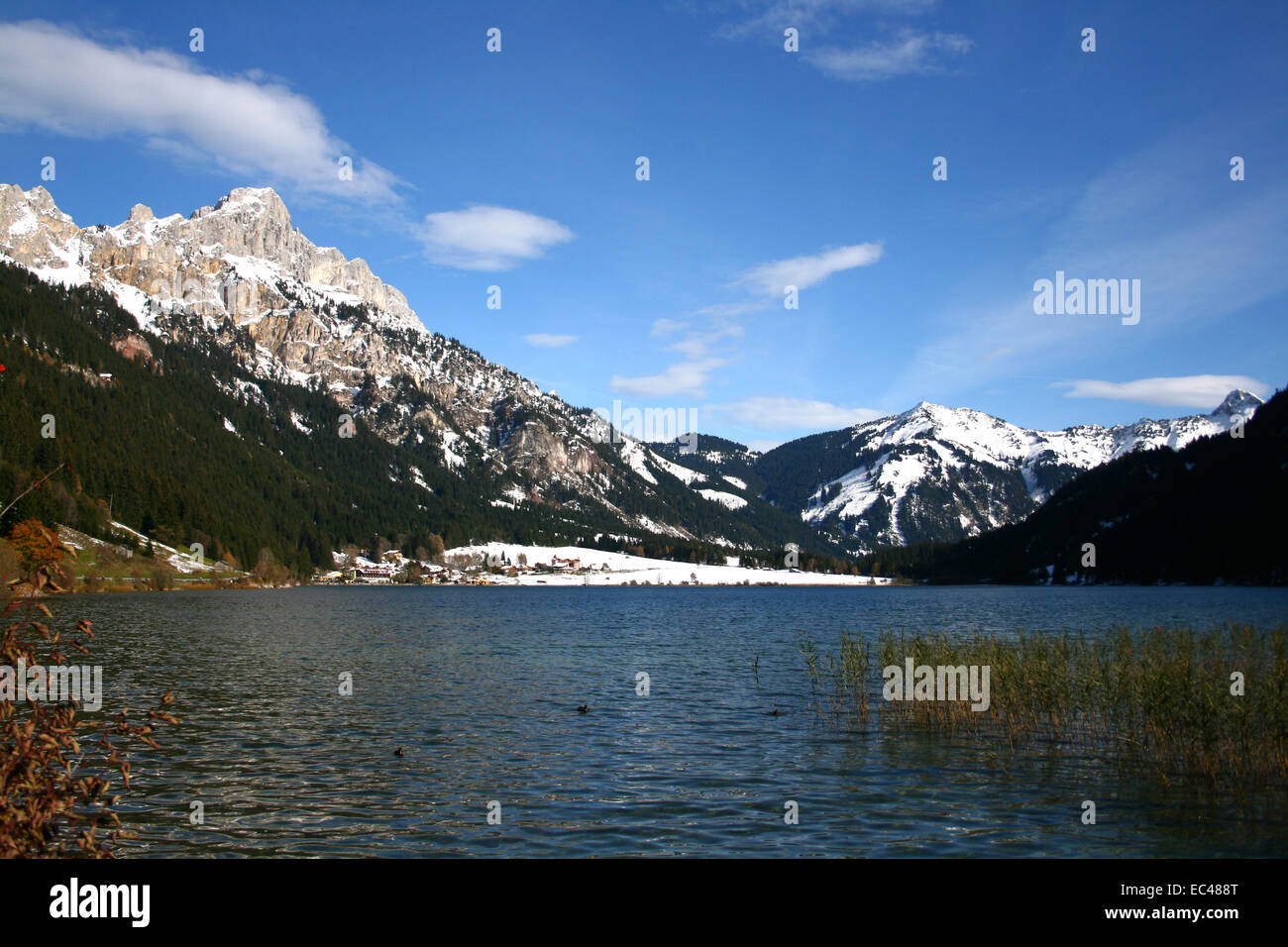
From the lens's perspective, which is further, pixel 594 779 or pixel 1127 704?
pixel 1127 704

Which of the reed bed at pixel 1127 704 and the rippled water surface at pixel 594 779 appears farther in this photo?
the reed bed at pixel 1127 704

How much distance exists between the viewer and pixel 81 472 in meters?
197

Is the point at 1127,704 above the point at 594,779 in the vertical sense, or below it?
above

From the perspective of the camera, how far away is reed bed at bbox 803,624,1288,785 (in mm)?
26422

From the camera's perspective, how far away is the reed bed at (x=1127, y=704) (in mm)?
26422

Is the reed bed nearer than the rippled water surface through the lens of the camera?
No

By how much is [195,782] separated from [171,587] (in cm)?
17579

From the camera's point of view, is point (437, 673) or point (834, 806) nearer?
point (834, 806)

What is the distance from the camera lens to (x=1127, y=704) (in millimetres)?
33188
